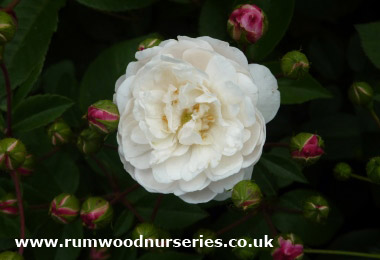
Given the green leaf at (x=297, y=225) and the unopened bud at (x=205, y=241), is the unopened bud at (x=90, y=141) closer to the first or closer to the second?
the unopened bud at (x=205, y=241)

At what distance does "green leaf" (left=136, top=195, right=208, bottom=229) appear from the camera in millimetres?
1389

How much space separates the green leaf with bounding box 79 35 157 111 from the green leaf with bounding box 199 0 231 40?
6.8 inches

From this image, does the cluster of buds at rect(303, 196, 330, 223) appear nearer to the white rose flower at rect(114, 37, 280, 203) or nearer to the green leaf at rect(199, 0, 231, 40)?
the white rose flower at rect(114, 37, 280, 203)

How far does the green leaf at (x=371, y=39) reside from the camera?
1.42 metres

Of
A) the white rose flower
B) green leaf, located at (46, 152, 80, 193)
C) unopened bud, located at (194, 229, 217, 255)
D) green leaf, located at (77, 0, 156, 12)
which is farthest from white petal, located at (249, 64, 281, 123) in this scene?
green leaf, located at (46, 152, 80, 193)

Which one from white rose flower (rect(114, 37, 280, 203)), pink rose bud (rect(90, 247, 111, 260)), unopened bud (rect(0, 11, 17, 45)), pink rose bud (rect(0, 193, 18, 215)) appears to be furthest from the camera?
pink rose bud (rect(90, 247, 111, 260))

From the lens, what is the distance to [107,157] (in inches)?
57.4

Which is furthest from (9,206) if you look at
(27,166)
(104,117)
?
(104,117)

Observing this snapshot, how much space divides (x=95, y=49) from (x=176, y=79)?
0.74 metres

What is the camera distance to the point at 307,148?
1.19 meters

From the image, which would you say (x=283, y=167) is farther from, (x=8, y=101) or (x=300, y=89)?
(x=8, y=101)

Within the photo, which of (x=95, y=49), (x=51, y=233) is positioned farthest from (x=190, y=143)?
(x=95, y=49)

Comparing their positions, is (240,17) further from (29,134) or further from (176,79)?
(29,134)

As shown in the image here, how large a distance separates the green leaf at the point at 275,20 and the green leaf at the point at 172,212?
16.3 inches
